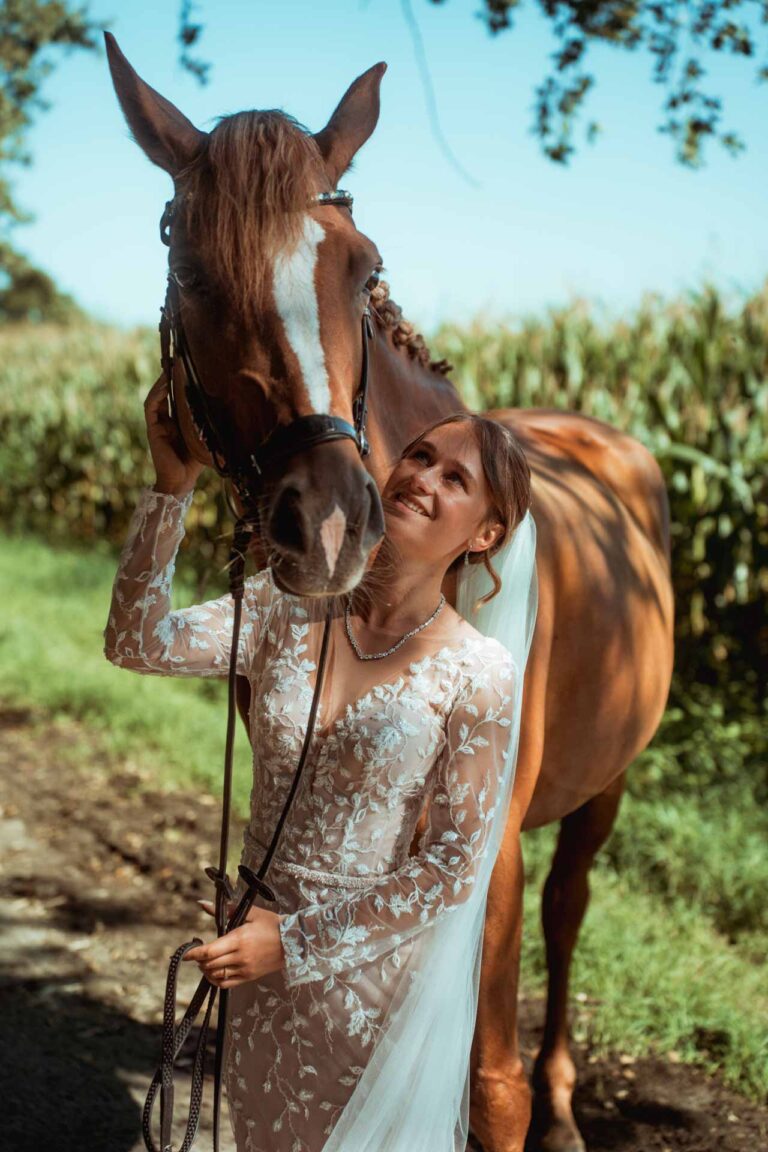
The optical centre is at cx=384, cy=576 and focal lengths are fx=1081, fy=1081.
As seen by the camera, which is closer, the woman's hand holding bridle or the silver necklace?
the woman's hand holding bridle

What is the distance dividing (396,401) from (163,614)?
2.47 feet

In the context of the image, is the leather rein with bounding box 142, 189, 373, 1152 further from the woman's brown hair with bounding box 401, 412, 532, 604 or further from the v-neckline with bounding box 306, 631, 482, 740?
the woman's brown hair with bounding box 401, 412, 532, 604

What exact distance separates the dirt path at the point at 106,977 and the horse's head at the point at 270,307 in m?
2.01

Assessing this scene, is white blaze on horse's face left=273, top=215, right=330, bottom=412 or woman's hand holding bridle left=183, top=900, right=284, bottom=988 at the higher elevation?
white blaze on horse's face left=273, top=215, right=330, bottom=412

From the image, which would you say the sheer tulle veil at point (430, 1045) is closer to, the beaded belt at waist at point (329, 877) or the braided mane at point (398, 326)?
the beaded belt at waist at point (329, 877)

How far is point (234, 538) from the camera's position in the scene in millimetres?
1732

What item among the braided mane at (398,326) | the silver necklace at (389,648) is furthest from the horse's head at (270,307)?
the braided mane at (398,326)

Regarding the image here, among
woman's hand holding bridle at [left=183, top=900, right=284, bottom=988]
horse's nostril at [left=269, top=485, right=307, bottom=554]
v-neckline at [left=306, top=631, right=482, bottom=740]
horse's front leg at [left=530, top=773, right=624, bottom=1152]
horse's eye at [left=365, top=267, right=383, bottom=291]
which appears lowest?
horse's front leg at [left=530, top=773, right=624, bottom=1152]

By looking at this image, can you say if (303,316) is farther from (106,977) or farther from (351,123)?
(106,977)

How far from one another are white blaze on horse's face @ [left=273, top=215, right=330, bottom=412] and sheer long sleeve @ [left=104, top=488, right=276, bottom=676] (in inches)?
13.3

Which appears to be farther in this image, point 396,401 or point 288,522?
point 396,401

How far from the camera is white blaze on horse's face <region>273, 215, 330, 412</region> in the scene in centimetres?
163

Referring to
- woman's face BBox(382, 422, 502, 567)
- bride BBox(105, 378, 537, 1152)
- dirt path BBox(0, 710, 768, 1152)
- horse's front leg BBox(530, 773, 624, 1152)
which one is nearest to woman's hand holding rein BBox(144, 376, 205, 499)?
bride BBox(105, 378, 537, 1152)

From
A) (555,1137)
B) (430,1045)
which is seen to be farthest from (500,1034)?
(555,1137)
